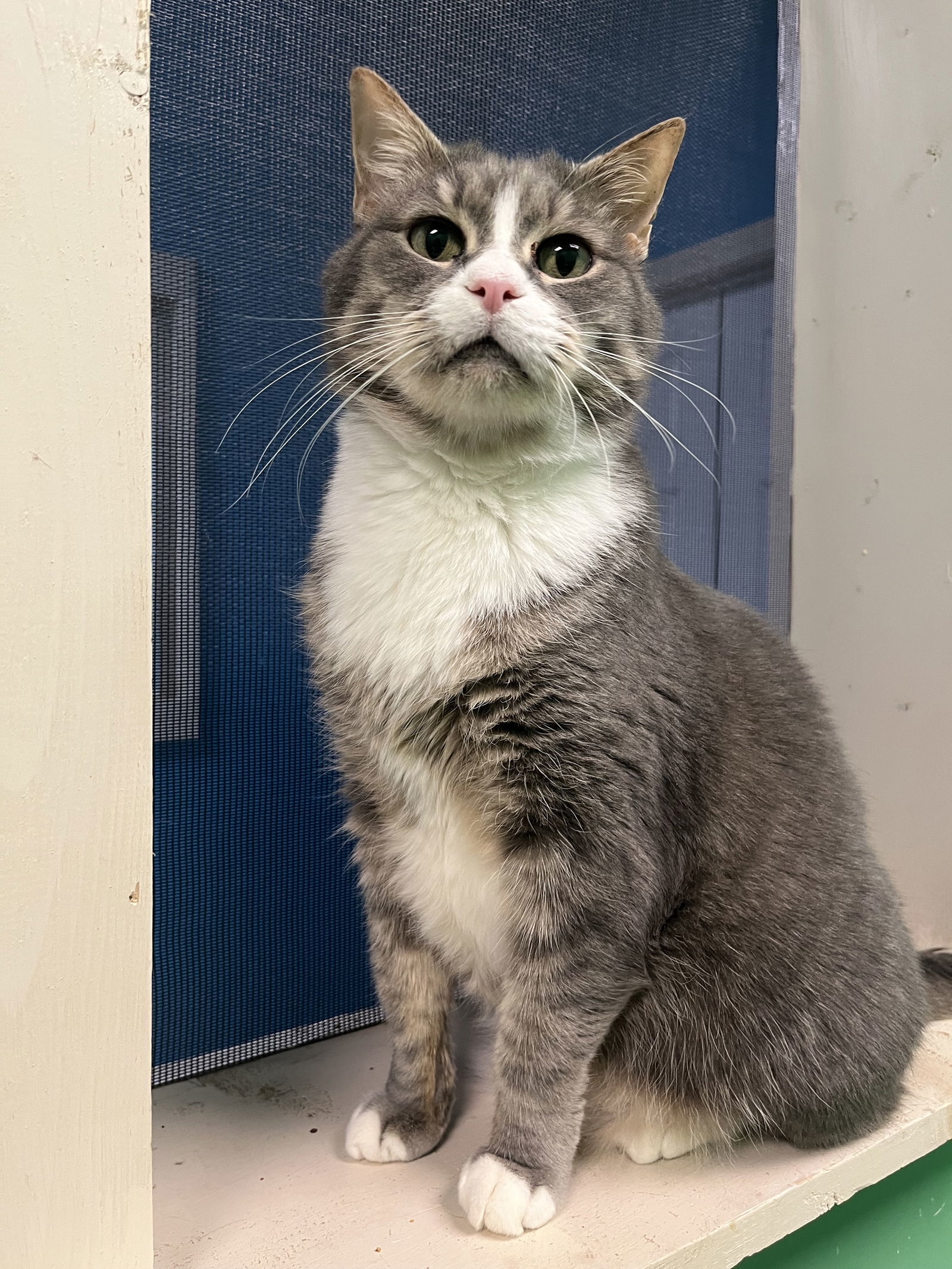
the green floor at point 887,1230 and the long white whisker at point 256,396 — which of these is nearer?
the green floor at point 887,1230

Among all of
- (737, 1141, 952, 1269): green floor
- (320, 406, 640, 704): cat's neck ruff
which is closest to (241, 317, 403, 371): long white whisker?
(320, 406, 640, 704): cat's neck ruff

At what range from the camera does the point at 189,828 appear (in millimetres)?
1196

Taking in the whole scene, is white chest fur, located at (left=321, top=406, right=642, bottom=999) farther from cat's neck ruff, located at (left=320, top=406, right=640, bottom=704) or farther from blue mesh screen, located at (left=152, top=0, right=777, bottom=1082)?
blue mesh screen, located at (left=152, top=0, right=777, bottom=1082)

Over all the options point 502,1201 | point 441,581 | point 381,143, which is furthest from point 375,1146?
point 381,143

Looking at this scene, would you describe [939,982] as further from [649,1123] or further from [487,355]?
[487,355]

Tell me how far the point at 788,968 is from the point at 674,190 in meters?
1.17

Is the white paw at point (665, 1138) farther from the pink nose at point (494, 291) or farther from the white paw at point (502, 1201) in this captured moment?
the pink nose at point (494, 291)

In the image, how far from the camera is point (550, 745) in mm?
896

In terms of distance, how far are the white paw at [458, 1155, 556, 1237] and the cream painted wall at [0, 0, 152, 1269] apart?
0.34 metres

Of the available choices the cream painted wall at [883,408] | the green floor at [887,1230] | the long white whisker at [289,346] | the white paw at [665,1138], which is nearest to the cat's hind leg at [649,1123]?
the white paw at [665,1138]

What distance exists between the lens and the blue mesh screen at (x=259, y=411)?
3.67 feet

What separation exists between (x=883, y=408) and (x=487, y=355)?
887mm

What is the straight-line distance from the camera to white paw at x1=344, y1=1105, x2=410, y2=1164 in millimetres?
1014

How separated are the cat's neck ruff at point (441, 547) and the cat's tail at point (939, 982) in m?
0.82
